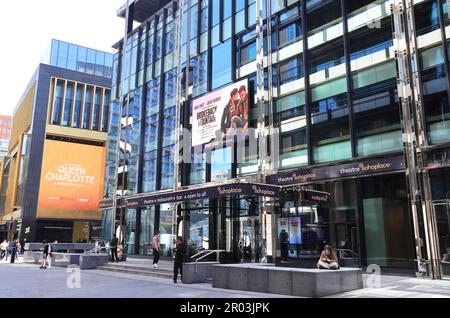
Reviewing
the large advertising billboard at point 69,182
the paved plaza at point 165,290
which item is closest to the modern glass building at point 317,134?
the paved plaza at point 165,290

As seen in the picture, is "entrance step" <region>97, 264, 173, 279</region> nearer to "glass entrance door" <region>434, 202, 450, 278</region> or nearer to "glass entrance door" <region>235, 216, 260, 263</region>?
"glass entrance door" <region>235, 216, 260, 263</region>

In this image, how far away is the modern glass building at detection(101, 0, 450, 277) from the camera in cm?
1722

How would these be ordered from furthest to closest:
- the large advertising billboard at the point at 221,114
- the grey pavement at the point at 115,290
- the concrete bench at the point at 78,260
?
the large advertising billboard at the point at 221,114 → the concrete bench at the point at 78,260 → the grey pavement at the point at 115,290

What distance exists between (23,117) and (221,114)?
2144 inches

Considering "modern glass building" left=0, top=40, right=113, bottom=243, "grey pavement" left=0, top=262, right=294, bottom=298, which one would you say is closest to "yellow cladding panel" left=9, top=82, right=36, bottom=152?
"modern glass building" left=0, top=40, right=113, bottom=243

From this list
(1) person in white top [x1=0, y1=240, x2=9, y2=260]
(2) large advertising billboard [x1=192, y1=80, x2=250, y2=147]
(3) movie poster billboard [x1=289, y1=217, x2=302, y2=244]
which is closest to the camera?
(3) movie poster billboard [x1=289, y1=217, x2=302, y2=244]

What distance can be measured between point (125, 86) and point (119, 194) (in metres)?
10.2

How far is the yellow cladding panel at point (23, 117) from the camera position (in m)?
64.8

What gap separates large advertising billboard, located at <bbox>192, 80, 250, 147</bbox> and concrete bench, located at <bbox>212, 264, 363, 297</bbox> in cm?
1233

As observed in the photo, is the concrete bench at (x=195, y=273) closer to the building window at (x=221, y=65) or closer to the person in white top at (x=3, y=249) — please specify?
the building window at (x=221, y=65)

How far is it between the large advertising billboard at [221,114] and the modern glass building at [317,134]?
0.50m

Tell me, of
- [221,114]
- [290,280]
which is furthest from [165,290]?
[221,114]

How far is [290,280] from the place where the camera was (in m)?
12.6
